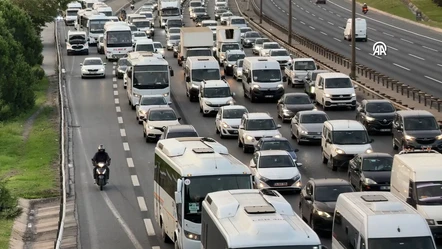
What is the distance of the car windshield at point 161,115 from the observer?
4888 cm

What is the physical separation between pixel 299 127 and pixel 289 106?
6.11 meters

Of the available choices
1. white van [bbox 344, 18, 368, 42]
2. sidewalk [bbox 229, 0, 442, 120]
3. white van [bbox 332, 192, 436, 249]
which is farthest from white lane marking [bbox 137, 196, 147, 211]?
white van [bbox 344, 18, 368, 42]

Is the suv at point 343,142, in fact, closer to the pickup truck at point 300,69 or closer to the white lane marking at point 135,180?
the white lane marking at point 135,180

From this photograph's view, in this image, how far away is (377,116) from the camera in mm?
49125

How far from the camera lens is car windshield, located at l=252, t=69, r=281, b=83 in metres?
60.0

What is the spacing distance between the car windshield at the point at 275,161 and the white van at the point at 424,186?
731 centimetres

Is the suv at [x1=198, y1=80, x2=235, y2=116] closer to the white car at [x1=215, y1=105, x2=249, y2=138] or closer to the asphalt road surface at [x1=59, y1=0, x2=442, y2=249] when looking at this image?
the asphalt road surface at [x1=59, y1=0, x2=442, y2=249]

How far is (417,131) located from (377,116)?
5.93 meters

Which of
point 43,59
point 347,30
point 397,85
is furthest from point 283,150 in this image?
point 347,30

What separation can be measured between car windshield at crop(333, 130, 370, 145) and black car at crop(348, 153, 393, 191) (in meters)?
4.95

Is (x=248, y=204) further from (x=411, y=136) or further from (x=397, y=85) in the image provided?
(x=397, y=85)

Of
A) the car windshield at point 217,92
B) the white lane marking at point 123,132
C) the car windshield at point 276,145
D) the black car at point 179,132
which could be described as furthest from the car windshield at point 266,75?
the car windshield at point 276,145

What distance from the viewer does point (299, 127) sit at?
47.2 meters

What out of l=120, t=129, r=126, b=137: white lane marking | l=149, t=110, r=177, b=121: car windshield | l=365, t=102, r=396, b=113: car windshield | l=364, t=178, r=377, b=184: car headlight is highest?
l=364, t=178, r=377, b=184: car headlight
